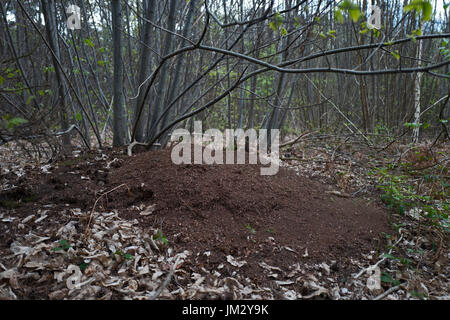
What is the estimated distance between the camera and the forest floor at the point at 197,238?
71.7 inches

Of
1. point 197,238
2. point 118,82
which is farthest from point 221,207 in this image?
point 118,82

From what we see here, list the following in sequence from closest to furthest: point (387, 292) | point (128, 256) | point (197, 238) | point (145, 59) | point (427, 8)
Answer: point (427, 8)
point (387, 292)
point (128, 256)
point (197, 238)
point (145, 59)

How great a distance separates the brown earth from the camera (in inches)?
87.4

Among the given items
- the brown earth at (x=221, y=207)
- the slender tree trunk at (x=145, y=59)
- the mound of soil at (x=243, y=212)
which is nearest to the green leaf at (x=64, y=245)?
the brown earth at (x=221, y=207)

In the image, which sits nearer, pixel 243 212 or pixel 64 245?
pixel 64 245

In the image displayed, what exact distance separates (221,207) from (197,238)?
15.5 inches

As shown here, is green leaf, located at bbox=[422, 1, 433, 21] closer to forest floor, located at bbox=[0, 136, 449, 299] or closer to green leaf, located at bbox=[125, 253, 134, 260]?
forest floor, located at bbox=[0, 136, 449, 299]

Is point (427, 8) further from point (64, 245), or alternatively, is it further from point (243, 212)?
point (64, 245)

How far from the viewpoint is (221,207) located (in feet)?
8.32

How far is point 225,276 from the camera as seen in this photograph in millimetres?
1978

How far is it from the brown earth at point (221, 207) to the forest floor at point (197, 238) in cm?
1

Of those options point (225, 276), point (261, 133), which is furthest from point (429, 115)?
point (225, 276)

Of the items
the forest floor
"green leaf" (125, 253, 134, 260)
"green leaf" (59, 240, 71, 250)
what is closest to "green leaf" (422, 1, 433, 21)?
the forest floor

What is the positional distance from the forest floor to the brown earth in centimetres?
1
